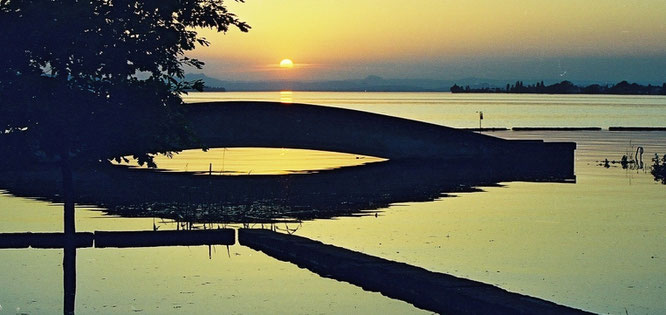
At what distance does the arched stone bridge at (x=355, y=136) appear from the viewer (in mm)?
59125

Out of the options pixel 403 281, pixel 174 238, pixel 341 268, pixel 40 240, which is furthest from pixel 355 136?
pixel 403 281

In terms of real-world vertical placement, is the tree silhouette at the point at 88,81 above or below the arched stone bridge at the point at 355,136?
above

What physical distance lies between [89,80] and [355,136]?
137ft

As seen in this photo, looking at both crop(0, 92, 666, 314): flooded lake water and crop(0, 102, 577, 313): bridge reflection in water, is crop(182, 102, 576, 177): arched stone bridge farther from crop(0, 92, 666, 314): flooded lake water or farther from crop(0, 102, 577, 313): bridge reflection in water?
crop(0, 92, 666, 314): flooded lake water

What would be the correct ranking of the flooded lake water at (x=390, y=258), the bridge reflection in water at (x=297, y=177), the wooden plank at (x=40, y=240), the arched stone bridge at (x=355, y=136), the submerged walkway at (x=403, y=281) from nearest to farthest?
1. the submerged walkway at (x=403, y=281)
2. the flooded lake water at (x=390, y=258)
3. the wooden plank at (x=40, y=240)
4. the bridge reflection in water at (x=297, y=177)
5. the arched stone bridge at (x=355, y=136)

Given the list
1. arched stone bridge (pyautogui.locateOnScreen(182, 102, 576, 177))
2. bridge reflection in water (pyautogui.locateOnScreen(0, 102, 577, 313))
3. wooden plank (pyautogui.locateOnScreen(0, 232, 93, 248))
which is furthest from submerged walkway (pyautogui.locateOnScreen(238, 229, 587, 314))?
arched stone bridge (pyautogui.locateOnScreen(182, 102, 576, 177))

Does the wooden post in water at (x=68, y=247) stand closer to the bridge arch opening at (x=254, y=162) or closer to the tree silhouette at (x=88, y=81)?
the tree silhouette at (x=88, y=81)

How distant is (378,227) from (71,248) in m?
10.9

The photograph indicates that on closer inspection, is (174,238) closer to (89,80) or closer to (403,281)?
(89,80)

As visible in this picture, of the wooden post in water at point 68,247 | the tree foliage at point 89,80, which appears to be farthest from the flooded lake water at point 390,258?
the tree foliage at point 89,80

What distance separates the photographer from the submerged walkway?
15967 mm

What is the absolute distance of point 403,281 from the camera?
1864 cm

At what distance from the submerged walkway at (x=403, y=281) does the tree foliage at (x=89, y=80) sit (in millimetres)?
3603

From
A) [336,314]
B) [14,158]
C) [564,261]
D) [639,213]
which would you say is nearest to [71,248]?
[14,158]
